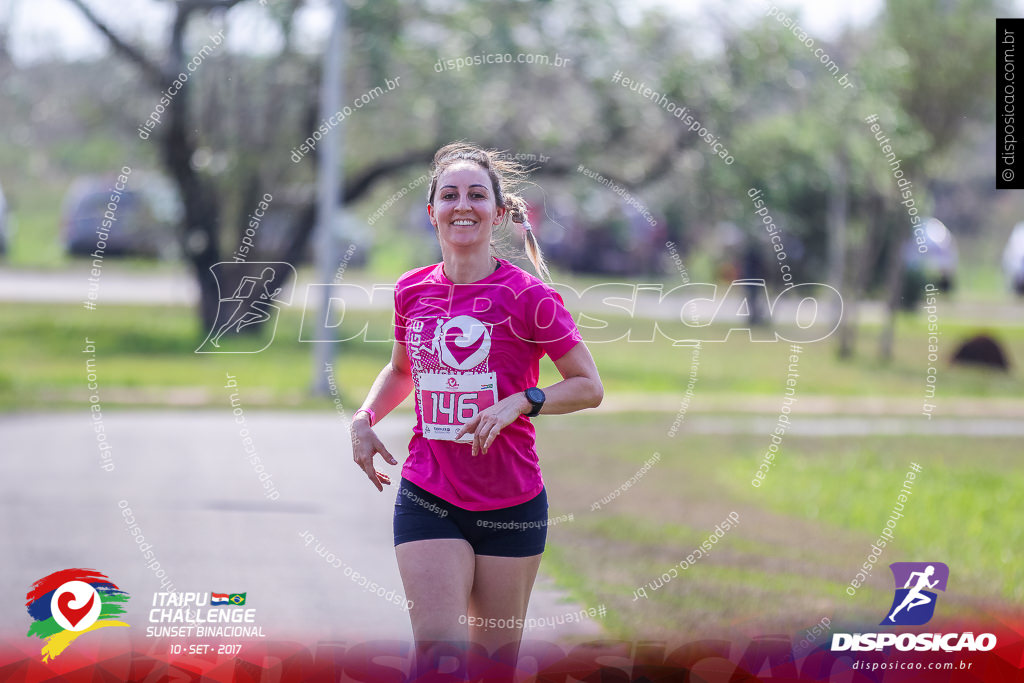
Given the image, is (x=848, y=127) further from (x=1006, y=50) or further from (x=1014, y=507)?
(x=1006, y=50)

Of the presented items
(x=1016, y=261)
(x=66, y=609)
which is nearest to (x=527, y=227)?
(x=66, y=609)

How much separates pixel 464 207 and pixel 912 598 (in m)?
2.90

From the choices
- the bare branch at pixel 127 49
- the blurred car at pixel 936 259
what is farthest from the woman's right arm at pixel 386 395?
the blurred car at pixel 936 259

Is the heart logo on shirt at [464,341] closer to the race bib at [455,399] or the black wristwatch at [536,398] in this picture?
the race bib at [455,399]

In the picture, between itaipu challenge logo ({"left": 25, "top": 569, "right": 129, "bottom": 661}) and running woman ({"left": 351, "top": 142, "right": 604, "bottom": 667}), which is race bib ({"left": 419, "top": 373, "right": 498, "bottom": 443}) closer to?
running woman ({"left": 351, "top": 142, "right": 604, "bottom": 667})

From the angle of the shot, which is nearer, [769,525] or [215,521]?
[215,521]

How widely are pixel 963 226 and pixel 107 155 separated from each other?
2746 cm

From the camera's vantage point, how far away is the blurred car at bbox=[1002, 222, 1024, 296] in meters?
34.1

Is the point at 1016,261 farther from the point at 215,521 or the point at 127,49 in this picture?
the point at 215,521

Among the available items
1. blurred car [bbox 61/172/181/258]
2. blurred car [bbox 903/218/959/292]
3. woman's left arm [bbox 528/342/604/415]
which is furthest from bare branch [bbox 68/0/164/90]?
woman's left arm [bbox 528/342/604/415]

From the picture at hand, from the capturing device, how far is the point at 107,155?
20.7m

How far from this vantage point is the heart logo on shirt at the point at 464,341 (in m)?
3.54

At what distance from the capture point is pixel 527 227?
12.6 feet

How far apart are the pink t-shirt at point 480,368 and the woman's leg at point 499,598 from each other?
0.63ft
